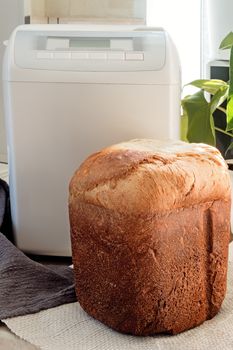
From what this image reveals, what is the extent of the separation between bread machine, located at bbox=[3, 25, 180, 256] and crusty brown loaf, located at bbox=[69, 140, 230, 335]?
0.15 meters

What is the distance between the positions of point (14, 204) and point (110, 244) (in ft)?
1.00

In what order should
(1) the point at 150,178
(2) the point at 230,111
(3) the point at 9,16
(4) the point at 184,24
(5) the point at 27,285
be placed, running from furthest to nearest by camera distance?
(4) the point at 184,24, (3) the point at 9,16, (2) the point at 230,111, (5) the point at 27,285, (1) the point at 150,178

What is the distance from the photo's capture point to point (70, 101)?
2.82 ft

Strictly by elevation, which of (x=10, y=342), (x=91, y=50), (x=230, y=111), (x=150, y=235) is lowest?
(x=10, y=342)

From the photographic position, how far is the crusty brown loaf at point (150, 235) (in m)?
0.65

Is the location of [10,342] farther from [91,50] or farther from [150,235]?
[91,50]

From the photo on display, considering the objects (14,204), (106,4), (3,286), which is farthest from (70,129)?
(106,4)

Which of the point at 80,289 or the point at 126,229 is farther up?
the point at 126,229

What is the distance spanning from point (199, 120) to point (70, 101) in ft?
0.93

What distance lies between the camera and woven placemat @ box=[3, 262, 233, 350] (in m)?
0.65

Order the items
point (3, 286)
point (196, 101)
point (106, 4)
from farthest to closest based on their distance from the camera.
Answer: point (106, 4)
point (196, 101)
point (3, 286)

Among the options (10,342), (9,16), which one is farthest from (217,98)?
(9,16)

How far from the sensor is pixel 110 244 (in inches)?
26.4

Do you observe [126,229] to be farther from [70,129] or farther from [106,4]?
[106,4]
